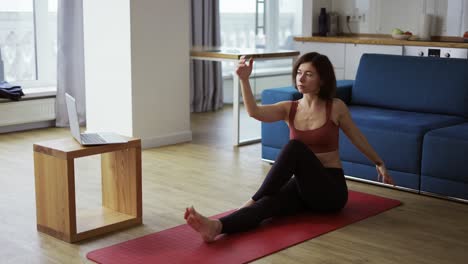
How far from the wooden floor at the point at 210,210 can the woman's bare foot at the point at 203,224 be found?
0.28m

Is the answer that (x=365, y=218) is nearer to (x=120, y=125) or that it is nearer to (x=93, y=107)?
(x=120, y=125)

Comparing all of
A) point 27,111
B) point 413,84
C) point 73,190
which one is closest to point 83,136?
point 73,190

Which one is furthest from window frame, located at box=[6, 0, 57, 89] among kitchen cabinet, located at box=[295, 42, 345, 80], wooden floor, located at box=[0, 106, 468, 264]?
kitchen cabinet, located at box=[295, 42, 345, 80]

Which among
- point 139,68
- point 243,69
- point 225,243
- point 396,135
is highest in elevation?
point 243,69

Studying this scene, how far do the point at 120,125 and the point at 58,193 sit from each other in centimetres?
220

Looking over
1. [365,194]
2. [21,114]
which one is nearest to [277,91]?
[365,194]

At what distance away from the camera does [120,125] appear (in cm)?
536

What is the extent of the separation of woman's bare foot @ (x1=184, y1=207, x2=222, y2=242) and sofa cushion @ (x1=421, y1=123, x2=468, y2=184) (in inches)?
55.8

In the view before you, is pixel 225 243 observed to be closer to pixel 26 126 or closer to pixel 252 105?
pixel 252 105

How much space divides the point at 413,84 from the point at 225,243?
2052 mm

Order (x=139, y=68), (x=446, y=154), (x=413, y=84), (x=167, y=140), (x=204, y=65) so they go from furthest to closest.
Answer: (x=204, y=65), (x=167, y=140), (x=139, y=68), (x=413, y=84), (x=446, y=154)

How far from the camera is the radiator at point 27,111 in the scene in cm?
583

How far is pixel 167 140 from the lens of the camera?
18.0ft

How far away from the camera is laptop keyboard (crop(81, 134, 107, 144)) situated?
322cm
